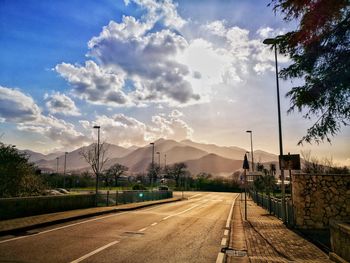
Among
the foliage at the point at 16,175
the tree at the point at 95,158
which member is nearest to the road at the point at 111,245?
the foliage at the point at 16,175

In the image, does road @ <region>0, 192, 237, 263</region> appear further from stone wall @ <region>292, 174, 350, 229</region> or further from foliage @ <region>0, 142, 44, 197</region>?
foliage @ <region>0, 142, 44, 197</region>

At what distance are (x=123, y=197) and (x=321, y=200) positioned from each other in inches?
683

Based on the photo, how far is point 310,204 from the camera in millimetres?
14453

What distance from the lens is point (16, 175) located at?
19.5 metres

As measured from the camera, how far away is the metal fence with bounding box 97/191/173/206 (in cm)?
2394

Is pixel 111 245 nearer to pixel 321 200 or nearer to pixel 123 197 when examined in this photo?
pixel 321 200

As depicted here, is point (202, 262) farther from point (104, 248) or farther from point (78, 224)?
point (78, 224)

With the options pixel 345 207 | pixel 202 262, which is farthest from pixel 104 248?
pixel 345 207

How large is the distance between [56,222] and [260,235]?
8.63 m

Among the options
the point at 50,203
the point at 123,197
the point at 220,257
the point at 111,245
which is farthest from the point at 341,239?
the point at 123,197

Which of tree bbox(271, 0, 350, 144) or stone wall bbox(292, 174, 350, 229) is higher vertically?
tree bbox(271, 0, 350, 144)

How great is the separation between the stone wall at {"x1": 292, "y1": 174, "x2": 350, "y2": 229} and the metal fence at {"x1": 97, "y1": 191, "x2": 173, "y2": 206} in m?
14.0

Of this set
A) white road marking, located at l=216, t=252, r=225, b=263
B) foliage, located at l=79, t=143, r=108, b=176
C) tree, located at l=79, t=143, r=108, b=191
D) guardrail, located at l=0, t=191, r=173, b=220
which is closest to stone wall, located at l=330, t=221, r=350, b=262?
white road marking, located at l=216, t=252, r=225, b=263

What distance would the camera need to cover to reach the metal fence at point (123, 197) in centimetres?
2394
